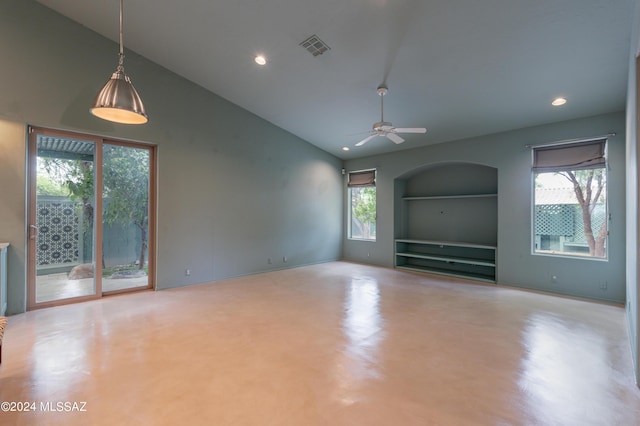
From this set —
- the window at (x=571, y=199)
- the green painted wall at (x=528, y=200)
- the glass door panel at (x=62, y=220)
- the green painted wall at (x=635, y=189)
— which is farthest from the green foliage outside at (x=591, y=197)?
the glass door panel at (x=62, y=220)

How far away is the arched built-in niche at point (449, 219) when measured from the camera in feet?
20.6

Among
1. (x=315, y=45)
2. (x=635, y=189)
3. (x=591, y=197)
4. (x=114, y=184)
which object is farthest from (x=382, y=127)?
(x=114, y=184)

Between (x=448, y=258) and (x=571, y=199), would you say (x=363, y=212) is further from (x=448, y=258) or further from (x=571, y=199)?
(x=571, y=199)

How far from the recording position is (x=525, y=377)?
243cm

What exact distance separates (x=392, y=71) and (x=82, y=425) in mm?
4992

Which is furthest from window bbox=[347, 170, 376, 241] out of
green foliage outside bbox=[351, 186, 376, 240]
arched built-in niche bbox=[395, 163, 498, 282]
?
arched built-in niche bbox=[395, 163, 498, 282]

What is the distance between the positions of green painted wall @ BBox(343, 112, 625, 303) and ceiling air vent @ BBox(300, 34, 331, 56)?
3791 mm

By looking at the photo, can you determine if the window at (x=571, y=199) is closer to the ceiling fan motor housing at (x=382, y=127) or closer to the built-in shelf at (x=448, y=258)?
the built-in shelf at (x=448, y=258)

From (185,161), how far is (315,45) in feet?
10.5

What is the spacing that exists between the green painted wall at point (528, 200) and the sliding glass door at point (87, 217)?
5.89 metres

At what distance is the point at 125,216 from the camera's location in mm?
4859

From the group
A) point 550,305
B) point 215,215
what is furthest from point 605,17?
point 215,215

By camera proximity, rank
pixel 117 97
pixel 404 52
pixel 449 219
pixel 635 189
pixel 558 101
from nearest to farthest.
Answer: pixel 117 97, pixel 635 189, pixel 404 52, pixel 558 101, pixel 449 219

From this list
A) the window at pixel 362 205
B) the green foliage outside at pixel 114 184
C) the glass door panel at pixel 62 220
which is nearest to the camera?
the glass door panel at pixel 62 220
